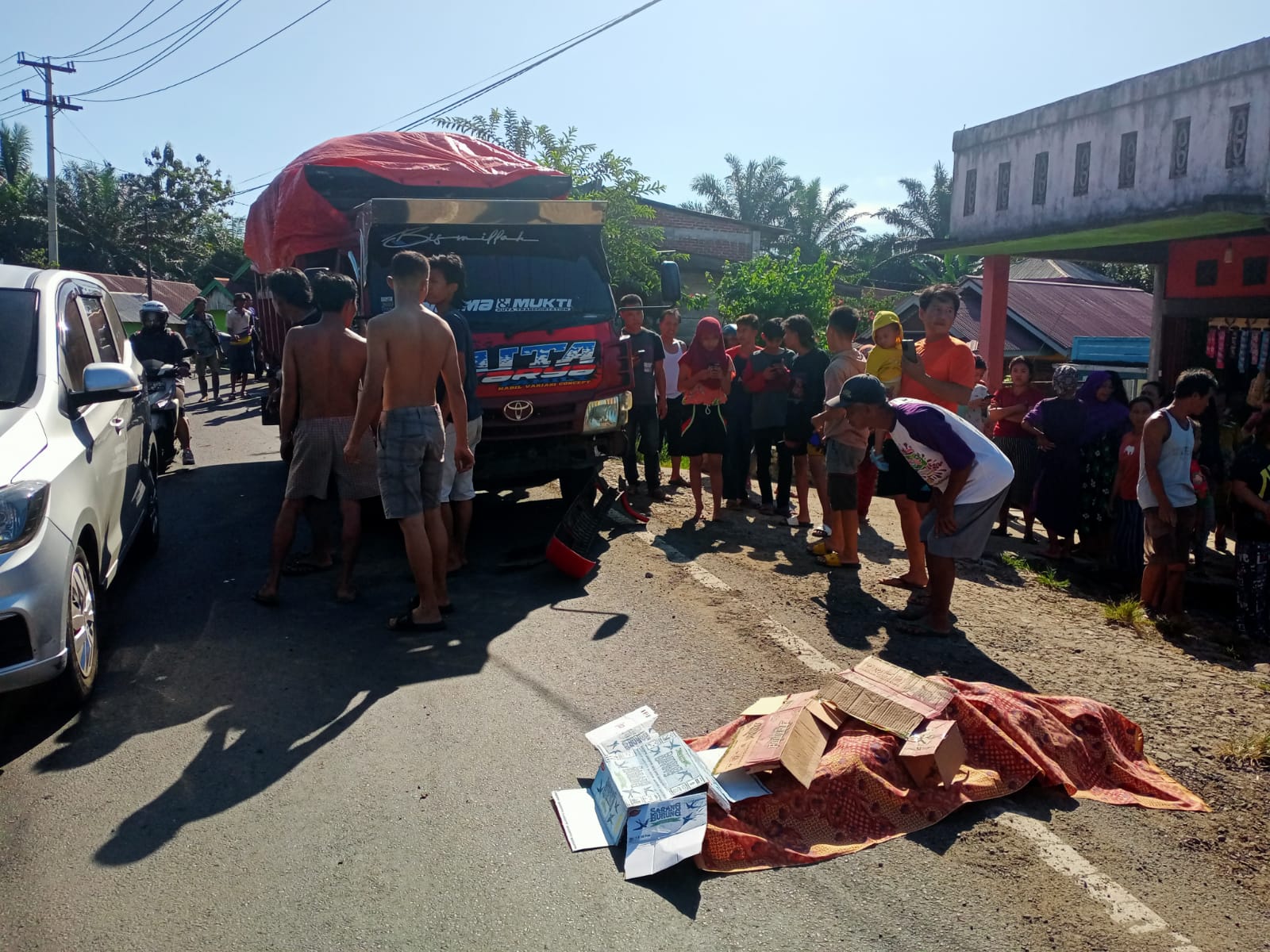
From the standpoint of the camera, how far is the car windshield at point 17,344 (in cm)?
472

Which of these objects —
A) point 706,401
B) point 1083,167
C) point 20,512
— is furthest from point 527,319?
point 1083,167

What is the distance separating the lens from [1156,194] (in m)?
15.4

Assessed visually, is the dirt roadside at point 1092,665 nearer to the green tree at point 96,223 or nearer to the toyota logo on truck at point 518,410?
the toyota logo on truck at point 518,410

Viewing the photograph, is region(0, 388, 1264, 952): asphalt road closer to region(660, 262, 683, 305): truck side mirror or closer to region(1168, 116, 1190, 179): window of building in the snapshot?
region(660, 262, 683, 305): truck side mirror

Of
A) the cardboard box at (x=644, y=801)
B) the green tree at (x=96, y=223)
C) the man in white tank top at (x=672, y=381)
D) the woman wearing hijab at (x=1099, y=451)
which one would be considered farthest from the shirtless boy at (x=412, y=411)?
the green tree at (x=96, y=223)

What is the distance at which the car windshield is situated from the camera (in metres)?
4.72

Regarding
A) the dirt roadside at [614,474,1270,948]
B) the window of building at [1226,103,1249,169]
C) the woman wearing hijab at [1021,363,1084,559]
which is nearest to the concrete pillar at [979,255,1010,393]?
the window of building at [1226,103,1249,169]

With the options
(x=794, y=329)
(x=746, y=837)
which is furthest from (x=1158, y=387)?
(x=746, y=837)

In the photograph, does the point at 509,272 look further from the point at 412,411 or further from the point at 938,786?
the point at 938,786

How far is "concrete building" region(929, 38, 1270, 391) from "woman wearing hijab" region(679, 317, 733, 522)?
709cm

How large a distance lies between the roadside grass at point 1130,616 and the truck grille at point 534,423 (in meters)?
3.74

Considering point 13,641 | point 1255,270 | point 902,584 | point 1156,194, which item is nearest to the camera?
point 13,641

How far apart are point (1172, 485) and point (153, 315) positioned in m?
9.17

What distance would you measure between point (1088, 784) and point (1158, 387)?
18.6ft
